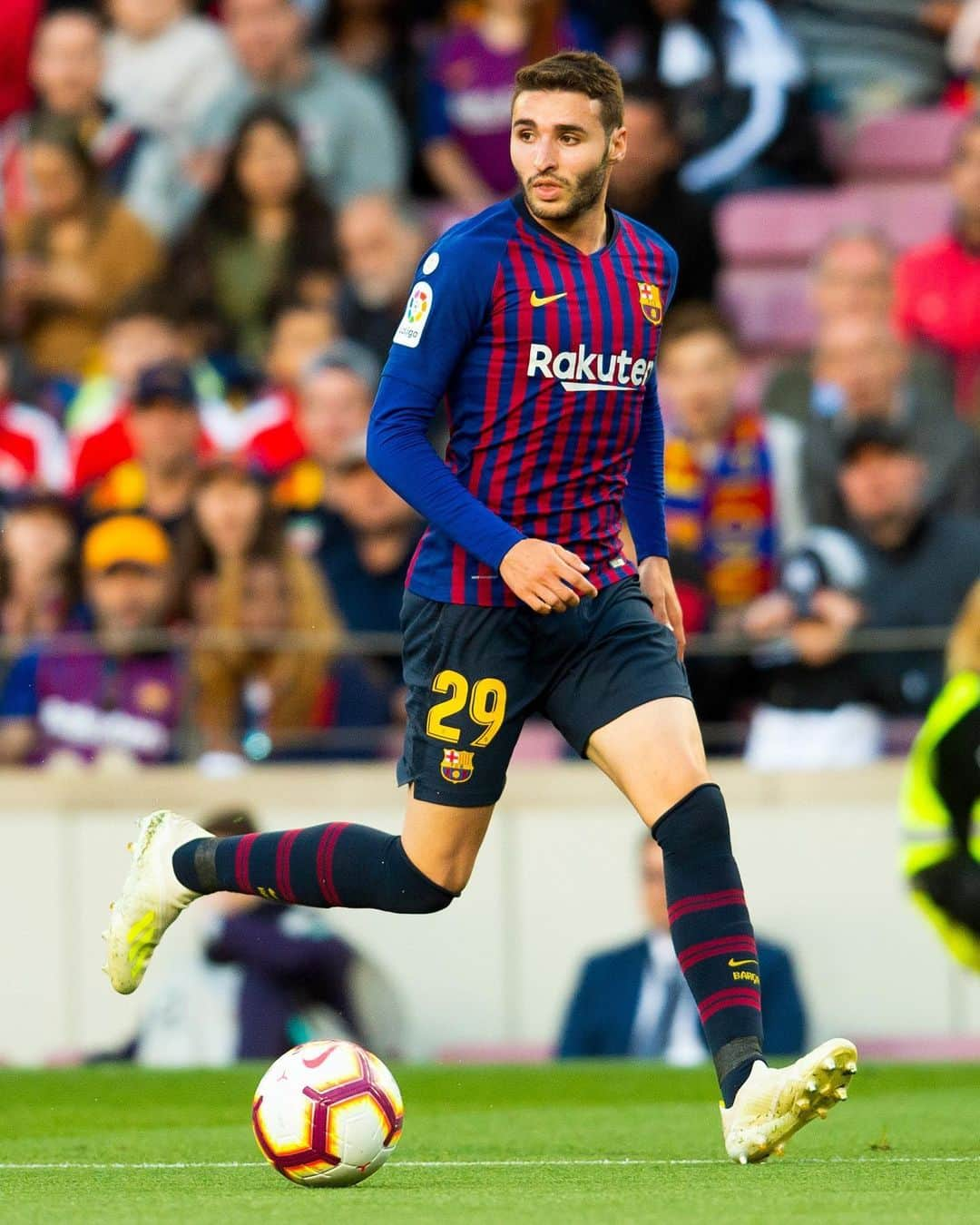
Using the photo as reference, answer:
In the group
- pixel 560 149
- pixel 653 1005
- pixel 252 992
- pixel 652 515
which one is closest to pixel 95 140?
pixel 252 992

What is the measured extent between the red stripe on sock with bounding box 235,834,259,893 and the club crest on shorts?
23.7 inches

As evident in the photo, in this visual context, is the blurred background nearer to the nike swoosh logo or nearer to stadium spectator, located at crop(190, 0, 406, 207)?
stadium spectator, located at crop(190, 0, 406, 207)

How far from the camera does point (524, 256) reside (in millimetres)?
5434

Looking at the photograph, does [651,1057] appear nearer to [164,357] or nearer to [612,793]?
[612,793]

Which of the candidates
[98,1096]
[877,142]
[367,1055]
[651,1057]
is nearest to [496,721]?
[367,1055]

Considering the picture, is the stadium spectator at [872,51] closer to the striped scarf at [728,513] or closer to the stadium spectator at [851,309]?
the stadium spectator at [851,309]

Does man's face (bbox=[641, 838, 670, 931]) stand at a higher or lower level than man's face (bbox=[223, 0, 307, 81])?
lower

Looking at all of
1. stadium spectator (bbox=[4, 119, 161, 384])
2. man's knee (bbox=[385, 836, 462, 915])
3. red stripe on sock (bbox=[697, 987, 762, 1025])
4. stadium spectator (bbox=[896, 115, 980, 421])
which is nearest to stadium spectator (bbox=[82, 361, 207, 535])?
stadium spectator (bbox=[4, 119, 161, 384])

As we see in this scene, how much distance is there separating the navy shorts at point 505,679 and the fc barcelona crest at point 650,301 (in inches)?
25.1

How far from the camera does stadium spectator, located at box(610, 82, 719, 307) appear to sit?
467 inches

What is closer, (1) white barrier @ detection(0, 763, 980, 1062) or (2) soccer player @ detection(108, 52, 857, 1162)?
(2) soccer player @ detection(108, 52, 857, 1162)

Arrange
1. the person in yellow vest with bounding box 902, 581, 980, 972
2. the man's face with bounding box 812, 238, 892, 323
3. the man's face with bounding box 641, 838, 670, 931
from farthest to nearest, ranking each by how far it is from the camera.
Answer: the man's face with bounding box 812, 238, 892, 323, the man's face with bounding box 641, 838, 670, 931, the person in yellow vest with bounding box 902, 581, 980, 972

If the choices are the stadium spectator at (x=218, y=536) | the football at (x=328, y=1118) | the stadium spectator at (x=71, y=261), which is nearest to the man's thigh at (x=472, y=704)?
the football at (x=328, y=1118)

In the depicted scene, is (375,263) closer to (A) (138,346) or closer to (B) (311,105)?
(A) (138,346)
